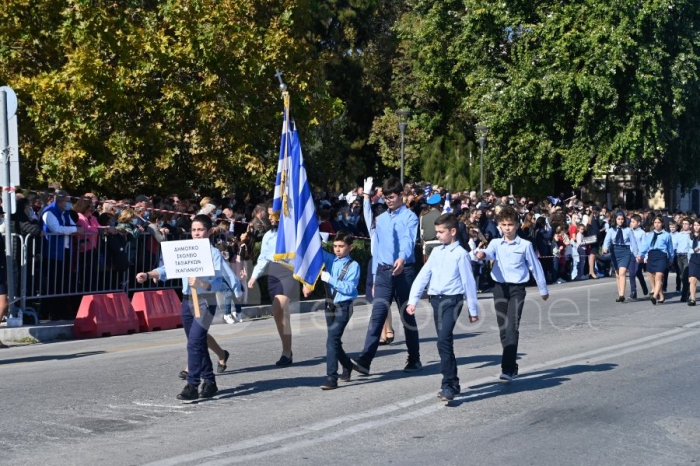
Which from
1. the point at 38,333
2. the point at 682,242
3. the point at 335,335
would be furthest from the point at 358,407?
the point at 682,242

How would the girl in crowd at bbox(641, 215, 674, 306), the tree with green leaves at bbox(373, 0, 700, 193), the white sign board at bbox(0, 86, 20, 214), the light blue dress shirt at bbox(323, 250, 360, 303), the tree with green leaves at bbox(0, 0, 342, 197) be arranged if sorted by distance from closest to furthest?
the light blue dress shirt at bbox(323, 250, 360, 303) < the white sign board at bbox(0, 86, 20, 214) < the girl in crowd at bbox(641, 215, 674, 306) < the tree with green leaves at bbox(0, 0, 342, 197) < the tree with green leaves at bbox(373, 0, 700, 193)

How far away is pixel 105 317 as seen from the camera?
1549cm

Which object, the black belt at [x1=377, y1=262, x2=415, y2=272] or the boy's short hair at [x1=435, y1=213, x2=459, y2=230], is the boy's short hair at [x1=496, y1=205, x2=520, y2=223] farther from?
the black belt at [x1=377, y1=262, x2=415, y2=272]

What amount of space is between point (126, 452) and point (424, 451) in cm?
A: 214

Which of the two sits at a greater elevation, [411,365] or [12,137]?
[12,137]

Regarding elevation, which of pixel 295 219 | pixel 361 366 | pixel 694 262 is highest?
pixel 295 219

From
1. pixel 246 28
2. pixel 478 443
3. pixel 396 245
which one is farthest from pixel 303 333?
pixel 246 28

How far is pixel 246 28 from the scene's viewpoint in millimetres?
22766

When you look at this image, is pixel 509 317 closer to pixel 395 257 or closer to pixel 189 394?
pixel 395 257

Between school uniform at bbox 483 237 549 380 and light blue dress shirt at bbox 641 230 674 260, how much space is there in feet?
33.9

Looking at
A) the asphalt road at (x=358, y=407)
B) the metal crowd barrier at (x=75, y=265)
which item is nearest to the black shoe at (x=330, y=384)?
the asphalt road at (x=358, y=407)

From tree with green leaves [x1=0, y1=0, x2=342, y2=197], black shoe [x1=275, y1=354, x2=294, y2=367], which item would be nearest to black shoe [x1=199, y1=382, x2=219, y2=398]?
black shoe [x1=275, y1=354, x2=294, y2=367]

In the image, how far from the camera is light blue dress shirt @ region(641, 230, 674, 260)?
20469 mm

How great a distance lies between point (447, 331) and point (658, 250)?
1189 cm
